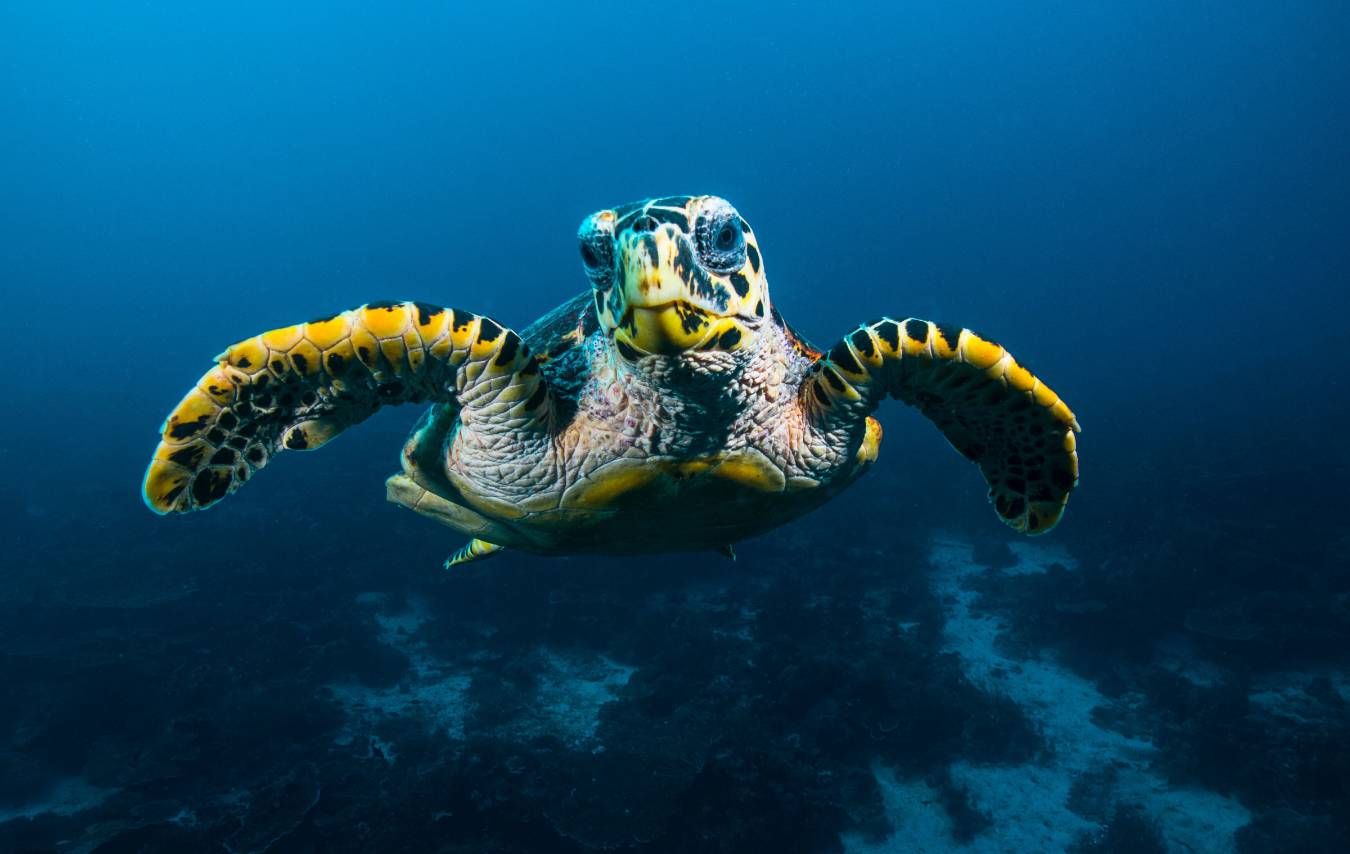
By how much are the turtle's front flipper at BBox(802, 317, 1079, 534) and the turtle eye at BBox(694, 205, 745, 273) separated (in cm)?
64

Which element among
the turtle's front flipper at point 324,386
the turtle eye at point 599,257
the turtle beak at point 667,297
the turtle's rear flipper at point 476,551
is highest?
the turtle eye at point 599,257

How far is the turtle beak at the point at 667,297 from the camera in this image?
1.72 m

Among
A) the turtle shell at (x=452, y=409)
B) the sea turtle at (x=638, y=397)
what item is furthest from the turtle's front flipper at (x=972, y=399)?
the turtle shell at (x=452, y=409)

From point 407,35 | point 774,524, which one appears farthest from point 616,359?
point 407,35

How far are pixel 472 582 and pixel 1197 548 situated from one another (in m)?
10.5

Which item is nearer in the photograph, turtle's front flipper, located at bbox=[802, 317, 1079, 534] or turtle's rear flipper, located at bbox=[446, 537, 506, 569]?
turtle's front flipper, located at bbox=[802, 317, 1079, 534]

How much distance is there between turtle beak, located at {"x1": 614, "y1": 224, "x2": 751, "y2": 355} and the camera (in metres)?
1.72

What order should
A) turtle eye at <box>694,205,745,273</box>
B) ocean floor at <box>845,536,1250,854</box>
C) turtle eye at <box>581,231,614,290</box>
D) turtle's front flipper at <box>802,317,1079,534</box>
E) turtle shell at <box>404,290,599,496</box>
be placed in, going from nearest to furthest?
1. turtle eye at <box>694,205,745,273</box>
2. turtle eye at <box>581,231,614,290</box>
3. turtle's front flipper at <box>802,317,1079,534</box>
4. turtle shell at <box>404,290,599,496</box>
5. ocean floor at <box>845,536,1250,854</box>

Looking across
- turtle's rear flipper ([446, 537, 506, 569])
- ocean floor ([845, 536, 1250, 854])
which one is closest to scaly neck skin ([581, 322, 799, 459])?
turtle's rear flipper ([446, 537, 506, 569])

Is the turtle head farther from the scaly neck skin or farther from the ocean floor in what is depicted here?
the ocean floor

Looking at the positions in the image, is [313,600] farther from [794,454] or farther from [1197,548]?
[1197,548]

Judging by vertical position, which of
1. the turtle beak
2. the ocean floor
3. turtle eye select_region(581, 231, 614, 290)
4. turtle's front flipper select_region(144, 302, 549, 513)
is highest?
turtle eye select_region(581, 231, 614, 290)

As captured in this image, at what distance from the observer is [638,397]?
2348mm

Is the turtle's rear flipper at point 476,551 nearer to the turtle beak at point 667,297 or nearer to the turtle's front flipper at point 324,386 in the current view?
the turtle's front flipper at point 324,386
